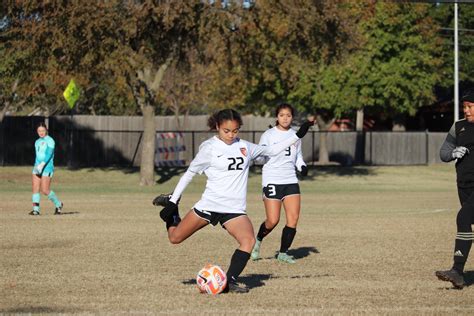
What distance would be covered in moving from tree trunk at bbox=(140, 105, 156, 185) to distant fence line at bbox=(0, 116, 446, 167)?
744 centimetres

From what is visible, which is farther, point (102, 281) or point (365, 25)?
point (365, 25)

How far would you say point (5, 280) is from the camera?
11.9 metres

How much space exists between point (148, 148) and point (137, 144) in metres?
12.8

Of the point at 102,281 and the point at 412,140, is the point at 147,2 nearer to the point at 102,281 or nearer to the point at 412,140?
the point at 102,281

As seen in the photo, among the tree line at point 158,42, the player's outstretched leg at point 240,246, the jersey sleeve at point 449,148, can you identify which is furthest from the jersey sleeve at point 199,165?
the tree line at point 158,42

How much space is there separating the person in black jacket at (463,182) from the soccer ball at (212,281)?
2.48m

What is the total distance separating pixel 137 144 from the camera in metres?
53.3

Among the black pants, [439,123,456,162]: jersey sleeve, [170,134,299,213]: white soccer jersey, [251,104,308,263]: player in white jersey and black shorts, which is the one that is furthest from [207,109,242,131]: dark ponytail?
[251,104,308,263]: player in white jersey and black shorts

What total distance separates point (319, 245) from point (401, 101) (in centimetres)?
4100

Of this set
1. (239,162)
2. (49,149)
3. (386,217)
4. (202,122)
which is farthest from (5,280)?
(202,122)

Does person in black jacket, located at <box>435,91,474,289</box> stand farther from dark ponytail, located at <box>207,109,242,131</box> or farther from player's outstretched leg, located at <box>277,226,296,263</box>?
player's outstretched leg, located at <box>277,226,296,263</box>

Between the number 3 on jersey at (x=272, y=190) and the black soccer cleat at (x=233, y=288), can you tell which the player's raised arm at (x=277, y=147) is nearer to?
the black soccer cleat at (x=233, y=288)

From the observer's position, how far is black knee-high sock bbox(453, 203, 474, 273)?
11.5 meters

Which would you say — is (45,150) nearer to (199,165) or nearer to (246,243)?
(199,165)
